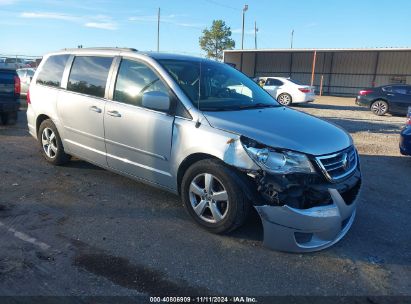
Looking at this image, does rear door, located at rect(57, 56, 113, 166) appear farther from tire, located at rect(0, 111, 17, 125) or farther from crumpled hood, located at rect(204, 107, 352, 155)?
tire, located at rect(0, 111, 17, 125)

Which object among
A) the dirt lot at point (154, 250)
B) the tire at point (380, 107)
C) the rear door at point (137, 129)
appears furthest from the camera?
the tire at point (380, 107)

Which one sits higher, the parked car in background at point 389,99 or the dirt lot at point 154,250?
the parked car in background at point 389,99

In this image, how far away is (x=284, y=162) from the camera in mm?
3531

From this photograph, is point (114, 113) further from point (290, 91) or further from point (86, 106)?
point (290, 91)

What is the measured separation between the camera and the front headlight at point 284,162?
3520mm

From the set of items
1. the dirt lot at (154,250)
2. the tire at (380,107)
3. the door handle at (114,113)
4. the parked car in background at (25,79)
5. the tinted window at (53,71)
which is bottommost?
the dirt lot at (154,250)

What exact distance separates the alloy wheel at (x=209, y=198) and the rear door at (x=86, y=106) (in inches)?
64.5

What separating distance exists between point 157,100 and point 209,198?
1.18 metres

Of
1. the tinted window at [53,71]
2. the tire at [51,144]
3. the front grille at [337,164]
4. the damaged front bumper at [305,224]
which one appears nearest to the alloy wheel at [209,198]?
the damaged front bumper at [305,224]

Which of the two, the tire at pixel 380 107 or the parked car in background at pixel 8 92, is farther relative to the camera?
the tire at pixel 380 107

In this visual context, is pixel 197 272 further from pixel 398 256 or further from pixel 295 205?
pixel 398 256

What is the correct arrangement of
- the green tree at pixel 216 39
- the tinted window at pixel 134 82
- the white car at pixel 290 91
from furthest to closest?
1. the green tree at pixel 216 39
2. the white car at pixel 290 91
3. the tinted window at pixel 134 82

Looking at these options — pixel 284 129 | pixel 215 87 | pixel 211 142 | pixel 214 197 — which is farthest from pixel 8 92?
pixel 284 129

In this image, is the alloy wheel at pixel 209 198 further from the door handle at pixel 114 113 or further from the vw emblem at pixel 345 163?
the door handle at pixel 114 113
